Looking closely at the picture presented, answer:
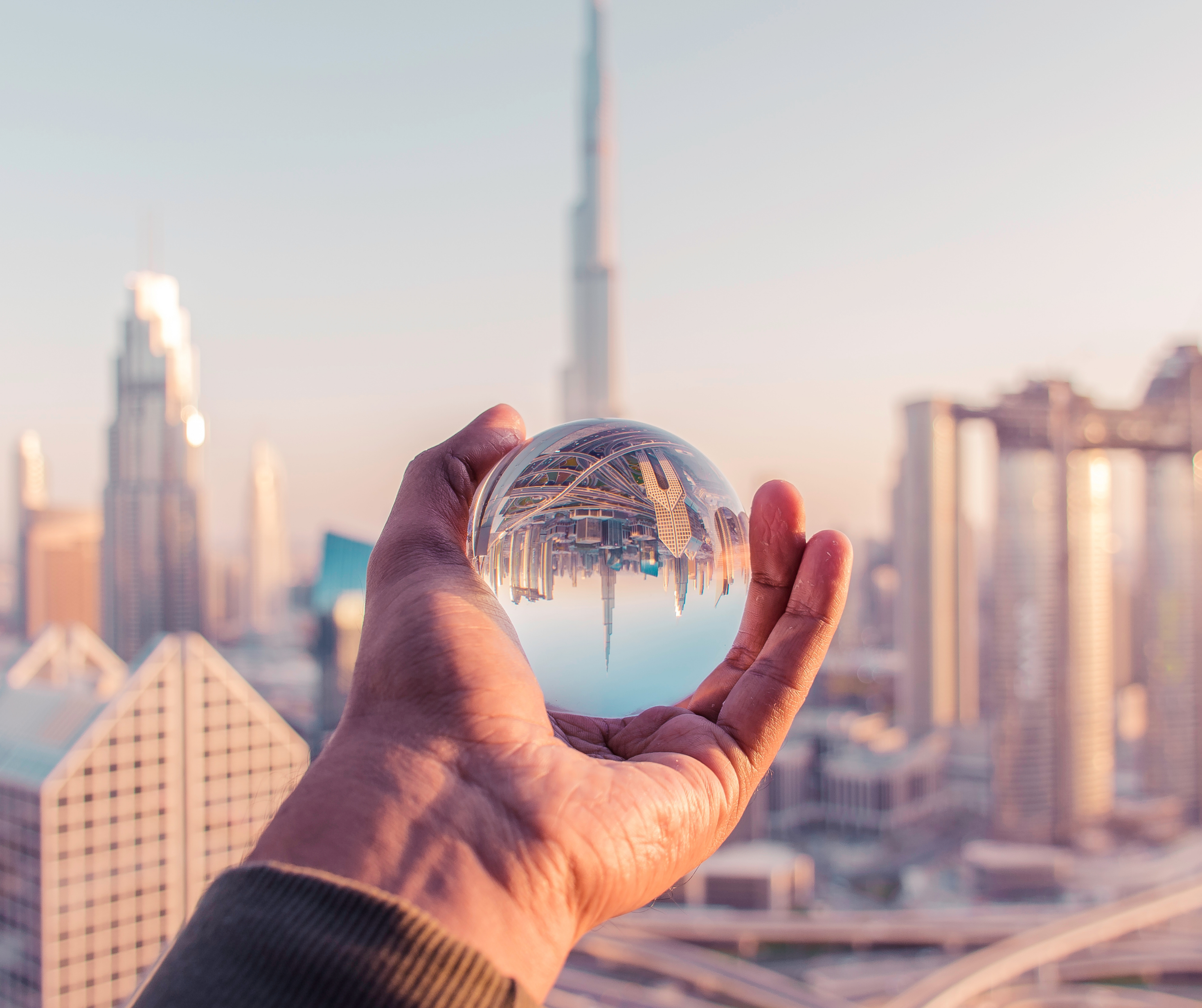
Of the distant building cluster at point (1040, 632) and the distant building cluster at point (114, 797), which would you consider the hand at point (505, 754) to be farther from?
the distant building cluster at point (1040, 632)

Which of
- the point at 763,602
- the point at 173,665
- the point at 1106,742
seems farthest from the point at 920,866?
the point at 763,602

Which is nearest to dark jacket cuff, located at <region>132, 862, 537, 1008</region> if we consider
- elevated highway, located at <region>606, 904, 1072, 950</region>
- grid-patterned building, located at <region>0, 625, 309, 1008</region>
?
grid-patterned building, located at <region>0, 625, 309, 1008</region>

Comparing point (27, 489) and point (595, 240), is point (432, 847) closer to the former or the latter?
point (27, 489)

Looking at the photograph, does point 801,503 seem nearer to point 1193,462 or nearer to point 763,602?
point 763,602

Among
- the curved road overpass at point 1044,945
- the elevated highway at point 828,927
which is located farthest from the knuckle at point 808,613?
the elevated highway at point 828,927

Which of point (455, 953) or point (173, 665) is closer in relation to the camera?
point (455, 953)

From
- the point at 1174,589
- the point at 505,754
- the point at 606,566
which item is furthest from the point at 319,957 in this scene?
the point at 1174,589
